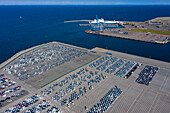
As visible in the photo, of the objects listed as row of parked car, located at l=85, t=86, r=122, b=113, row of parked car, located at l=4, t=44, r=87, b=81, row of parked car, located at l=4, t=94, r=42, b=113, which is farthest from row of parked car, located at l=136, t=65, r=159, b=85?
row of parked car, located at l=4, t=94, r=42, b=113

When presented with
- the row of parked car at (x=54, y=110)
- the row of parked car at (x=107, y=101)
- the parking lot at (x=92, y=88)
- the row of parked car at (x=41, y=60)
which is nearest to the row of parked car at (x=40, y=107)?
the parking lot at (x=92, y=88)

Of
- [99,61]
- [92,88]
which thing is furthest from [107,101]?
[99,61]

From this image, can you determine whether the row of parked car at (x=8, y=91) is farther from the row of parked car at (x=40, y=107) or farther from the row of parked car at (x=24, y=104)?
the row of parked car at (x=40, y=107)

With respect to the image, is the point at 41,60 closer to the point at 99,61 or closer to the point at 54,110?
the point at 99,61

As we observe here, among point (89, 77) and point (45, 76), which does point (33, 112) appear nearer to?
point (45, 76)

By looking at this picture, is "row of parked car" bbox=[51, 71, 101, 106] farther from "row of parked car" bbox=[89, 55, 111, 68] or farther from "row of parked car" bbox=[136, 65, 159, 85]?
"row of parked car" bbox=[136, 65, 159, 85]

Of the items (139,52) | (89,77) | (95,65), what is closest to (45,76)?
(89,77)
